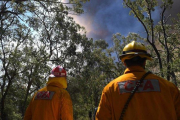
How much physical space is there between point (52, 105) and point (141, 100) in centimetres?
157

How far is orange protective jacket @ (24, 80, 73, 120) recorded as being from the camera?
2619mm

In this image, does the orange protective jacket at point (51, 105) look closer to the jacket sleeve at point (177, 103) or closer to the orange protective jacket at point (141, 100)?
the orange protective jacket at point (141, 100)

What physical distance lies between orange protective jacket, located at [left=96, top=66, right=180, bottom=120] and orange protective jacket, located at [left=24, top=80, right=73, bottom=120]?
1.06 m

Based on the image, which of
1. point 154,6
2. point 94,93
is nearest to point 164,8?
point 154,6

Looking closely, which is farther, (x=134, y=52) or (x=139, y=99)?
(x=134, y=52)

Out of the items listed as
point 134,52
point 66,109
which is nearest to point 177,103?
point 134,52

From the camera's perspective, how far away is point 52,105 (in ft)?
8.70

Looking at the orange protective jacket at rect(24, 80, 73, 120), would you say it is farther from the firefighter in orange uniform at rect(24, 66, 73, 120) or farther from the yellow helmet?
the yellow helmet

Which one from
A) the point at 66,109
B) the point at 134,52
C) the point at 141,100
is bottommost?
the point at 66,109

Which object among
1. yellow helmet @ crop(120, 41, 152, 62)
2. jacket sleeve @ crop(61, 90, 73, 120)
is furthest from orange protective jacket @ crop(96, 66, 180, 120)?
jacket sleeve @ crop(61, 90, 73, 120)

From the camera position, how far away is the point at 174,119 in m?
1.54

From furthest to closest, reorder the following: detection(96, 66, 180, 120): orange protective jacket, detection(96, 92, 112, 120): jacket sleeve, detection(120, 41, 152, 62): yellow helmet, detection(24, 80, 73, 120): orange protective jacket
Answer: detection(24, 80, 73, 120): orange protective jacket < detection(120, 41, 152, 62): yellow helmet < detection(96, 92, 112, 120): jacket sleeve < detection(96, 66, 180, 120): orange protective jacket

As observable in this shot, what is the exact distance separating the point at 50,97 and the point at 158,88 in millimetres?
1744

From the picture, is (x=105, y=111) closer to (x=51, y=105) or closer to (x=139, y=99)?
(x=139, y=99)
